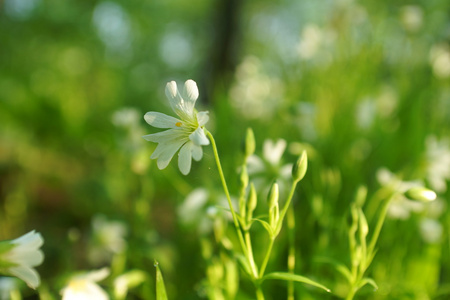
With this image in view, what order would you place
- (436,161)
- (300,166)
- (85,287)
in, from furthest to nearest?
(436,161) → (85,287) → (300,166)

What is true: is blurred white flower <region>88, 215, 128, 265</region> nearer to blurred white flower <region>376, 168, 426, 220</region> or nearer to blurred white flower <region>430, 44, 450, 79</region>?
blurred white flower <region>376, 168, 426, 220</region>

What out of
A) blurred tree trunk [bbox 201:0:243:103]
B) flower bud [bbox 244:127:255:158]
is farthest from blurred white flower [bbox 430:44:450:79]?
blurred tree trunk [bbox 201:0:243:103]

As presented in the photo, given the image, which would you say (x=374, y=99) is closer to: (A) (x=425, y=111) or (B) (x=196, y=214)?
(A) (x=425, y=111)

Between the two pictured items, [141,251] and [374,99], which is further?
[374,99]

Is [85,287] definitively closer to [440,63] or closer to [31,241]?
[31,241]

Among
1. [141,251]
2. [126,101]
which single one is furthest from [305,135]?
[126,101]

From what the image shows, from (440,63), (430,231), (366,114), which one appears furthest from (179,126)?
(440,63)
